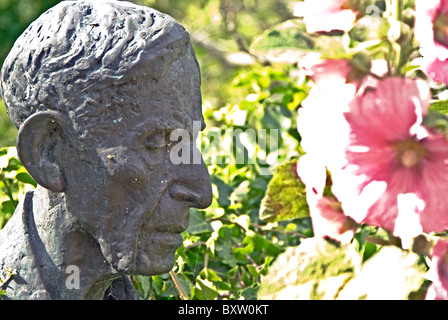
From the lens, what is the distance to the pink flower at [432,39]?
67cm

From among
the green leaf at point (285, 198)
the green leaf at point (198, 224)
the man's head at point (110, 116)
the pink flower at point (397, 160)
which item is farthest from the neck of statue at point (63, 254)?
the pink flower at point (397, 160)

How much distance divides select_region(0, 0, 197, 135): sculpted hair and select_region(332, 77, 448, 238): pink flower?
34cm

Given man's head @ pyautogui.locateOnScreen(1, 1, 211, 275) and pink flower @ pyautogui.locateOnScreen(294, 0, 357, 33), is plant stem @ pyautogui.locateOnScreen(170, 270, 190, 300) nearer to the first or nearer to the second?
man's head @ pyautogui.locateOnScreen(1, 1, 211, 275)

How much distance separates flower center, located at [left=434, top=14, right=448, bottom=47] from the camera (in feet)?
2.25

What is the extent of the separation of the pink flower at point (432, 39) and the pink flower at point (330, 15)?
0.09 metres

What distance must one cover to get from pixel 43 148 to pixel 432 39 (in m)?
0.53

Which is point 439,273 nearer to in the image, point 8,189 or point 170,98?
point 170,98

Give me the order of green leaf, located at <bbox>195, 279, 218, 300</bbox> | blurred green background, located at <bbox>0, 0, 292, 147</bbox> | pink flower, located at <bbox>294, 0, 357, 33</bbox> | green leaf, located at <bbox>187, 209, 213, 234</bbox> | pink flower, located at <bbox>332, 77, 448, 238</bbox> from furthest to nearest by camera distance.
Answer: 1. blurred green background, located at <bbox>0, 0, 292, 147</bbox>
2. green leaf, located at <bbox>187, 209, 213, 234</bbox>
3. green leaf, located at <bbox>195, 279, 218, 300</bbox>
4. pink flower, located at <bbox>294, 0, 357, 33</bbox>
5. pink flower, located at <bbox>332, 77, 448, 238</bbox>

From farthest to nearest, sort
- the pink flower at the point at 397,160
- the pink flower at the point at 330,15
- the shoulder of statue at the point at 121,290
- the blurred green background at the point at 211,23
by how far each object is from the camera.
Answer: the blurred green background at the point at 211,23, the shoulder of statue at the point at 121,290, the pink flower at the point at 330,15, the pink flower at the point at 397,160

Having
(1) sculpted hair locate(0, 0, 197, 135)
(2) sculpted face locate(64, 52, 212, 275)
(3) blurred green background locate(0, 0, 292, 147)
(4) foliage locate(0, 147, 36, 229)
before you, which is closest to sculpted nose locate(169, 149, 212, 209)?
(2) sculpted face locate(64, 52, 212, 275)

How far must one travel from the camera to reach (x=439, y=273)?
0.69m

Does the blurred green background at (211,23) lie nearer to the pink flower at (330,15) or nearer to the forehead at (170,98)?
the forehead at (170,98)

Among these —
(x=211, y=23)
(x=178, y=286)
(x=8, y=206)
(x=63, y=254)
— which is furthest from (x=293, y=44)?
(x=211, y=23)
